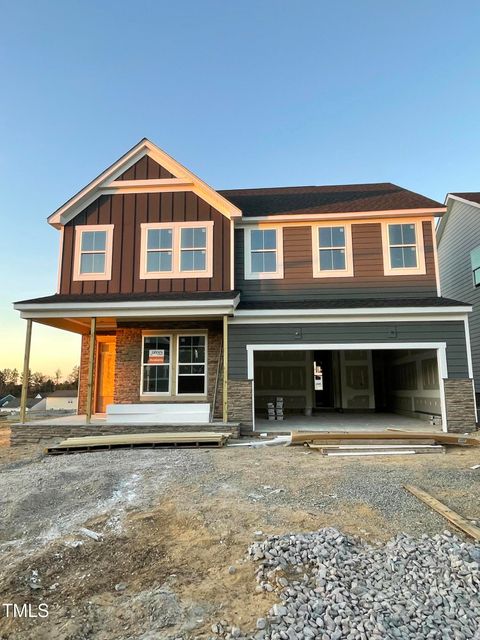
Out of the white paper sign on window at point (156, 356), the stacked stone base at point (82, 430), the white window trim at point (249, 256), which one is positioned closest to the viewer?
the stacked stone base at point (82, 430)

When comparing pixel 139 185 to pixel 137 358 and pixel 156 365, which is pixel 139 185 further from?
pixel 156 365

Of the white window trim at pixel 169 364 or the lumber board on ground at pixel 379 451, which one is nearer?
the lumber board on ground at pixel 379 451

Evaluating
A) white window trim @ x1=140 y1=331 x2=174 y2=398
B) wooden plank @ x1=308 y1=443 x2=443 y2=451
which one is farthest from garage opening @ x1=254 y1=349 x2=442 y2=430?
wooden plank @ x1=308 y1=443 x2=443 y2=451

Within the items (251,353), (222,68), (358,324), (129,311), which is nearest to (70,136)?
(222,68)

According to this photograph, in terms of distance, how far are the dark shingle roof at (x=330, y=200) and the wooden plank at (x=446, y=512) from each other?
837cm

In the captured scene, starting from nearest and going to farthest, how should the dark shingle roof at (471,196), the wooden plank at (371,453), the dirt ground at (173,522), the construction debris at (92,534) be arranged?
the dirt ground at (173,522) < the construction debris at (92,534) < the wooden plank at (371,453) < the dark shingle roof at (471,196)

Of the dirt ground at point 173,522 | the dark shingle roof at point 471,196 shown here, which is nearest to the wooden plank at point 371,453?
the dirt ground at point 173,522

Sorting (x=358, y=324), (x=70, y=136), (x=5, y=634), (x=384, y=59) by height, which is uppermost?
(x=384, y=59)

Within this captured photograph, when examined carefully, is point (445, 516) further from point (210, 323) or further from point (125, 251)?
point (125, 251)

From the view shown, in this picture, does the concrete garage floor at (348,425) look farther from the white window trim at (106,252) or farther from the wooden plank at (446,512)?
the white window trim at (106,252)

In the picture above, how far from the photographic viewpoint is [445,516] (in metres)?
4.09

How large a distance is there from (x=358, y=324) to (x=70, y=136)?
12052 mm

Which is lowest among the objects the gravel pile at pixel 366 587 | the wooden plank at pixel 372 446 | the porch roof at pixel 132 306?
the gravel pile at pixel 366 587

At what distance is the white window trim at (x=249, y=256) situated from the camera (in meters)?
11.4
